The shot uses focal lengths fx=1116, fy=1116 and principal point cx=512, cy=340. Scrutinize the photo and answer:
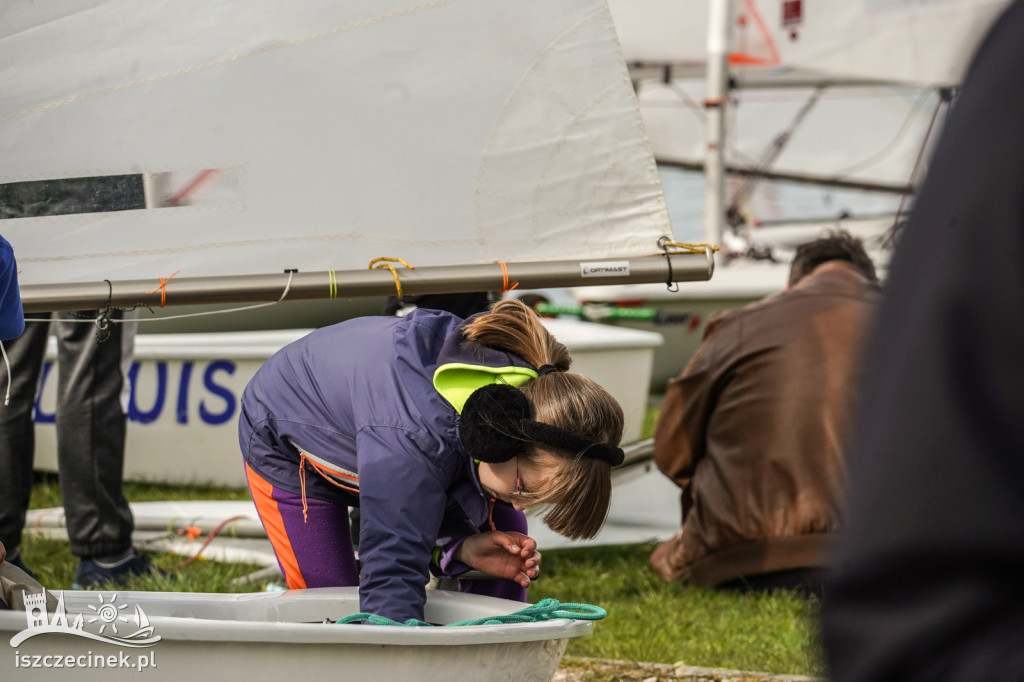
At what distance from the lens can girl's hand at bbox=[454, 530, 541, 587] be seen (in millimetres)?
1854

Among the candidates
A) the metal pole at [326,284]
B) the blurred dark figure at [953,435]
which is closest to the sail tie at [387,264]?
the metal pole at [326,284]

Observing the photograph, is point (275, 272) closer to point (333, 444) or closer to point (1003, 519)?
point (333, 444)

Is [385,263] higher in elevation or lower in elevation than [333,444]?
higher

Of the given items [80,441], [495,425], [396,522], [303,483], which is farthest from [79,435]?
[495,425]

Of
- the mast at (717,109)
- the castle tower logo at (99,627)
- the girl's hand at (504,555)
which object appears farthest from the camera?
the mast at (717,109)

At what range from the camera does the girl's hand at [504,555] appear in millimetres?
1854

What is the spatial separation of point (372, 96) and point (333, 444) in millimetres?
760

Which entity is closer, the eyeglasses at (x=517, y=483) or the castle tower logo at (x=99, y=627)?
the castle tower logo at (x=99, y=627)

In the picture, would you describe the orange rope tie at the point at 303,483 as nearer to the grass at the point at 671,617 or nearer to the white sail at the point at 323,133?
the white sail at the point at 323,133

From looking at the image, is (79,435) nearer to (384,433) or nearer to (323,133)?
(323,133)

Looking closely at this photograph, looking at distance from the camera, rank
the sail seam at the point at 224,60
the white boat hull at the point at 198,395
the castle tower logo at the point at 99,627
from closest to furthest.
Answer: the castle tower logo at the point at 99,627 < the sail seam at the point at 224,60 < the white boat hull at the point at 198,395

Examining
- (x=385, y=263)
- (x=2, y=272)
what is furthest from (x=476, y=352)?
(x=2, y=272)

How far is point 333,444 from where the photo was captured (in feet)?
6.00

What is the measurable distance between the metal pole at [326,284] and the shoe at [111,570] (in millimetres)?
921
